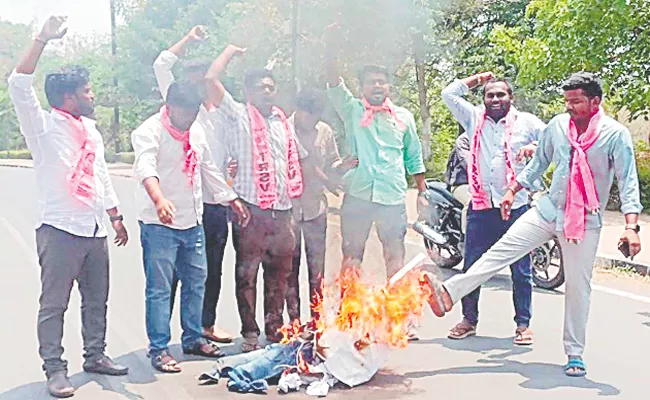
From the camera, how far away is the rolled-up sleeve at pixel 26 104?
3.89 m

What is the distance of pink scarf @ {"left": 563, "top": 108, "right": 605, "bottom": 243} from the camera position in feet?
14.8

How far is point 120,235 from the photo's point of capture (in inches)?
185

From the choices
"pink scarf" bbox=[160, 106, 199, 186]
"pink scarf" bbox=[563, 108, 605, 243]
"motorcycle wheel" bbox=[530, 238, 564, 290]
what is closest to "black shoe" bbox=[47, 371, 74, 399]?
"pink scarf" bbox=[160, 106, 199, 186]

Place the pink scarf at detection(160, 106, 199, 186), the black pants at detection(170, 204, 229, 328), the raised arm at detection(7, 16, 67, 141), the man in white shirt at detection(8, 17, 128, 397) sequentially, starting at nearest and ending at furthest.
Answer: the raised arm at detection(7, 16, 67, 141) < the man in white shirt at detection(8, 17, 128, 397) < the pink scarf at detection(160, 106, 199, 186) < the black pants at detection(170, 204, 229, 328)

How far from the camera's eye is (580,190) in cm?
453

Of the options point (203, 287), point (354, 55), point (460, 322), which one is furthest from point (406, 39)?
point (203, 287)

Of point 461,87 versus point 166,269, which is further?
point 461,87

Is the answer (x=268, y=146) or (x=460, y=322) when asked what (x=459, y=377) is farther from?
(x=268, y=146)

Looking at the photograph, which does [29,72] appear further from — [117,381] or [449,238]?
[449,238]

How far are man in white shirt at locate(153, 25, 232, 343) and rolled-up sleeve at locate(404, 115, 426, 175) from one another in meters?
1.22

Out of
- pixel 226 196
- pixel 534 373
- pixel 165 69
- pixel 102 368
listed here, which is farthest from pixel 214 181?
pixel 534 373

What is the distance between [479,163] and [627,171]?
1064 mm

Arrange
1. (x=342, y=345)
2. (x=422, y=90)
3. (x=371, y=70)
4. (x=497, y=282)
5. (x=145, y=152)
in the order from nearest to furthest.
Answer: (x=342, y=345) → (x=145, y=152) → (x=371, y=70) → (x=497, y=282) → (x=422, y=90)

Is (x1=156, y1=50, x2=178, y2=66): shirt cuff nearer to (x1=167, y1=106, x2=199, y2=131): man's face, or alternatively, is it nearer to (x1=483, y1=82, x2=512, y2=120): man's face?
(x1=167, y1=106, x2=199, y2=131): man's face
